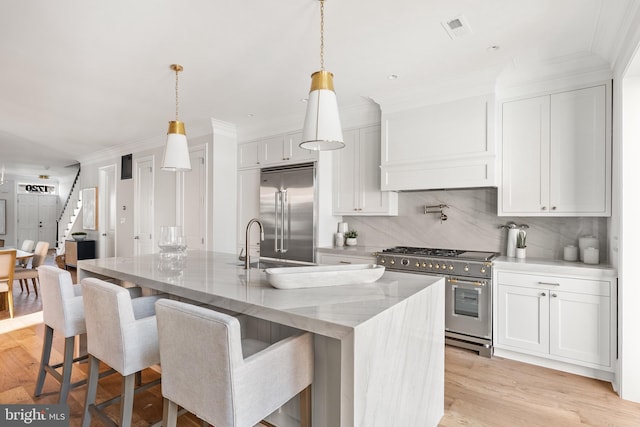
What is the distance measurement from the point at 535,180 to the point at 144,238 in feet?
19.2

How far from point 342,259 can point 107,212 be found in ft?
18.3

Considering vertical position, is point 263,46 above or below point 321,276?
above

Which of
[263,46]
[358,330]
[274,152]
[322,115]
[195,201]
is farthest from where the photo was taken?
[195,201]

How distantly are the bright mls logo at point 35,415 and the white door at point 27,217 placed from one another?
37.1 ft

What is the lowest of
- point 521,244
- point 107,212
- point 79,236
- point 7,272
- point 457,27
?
point 7,272

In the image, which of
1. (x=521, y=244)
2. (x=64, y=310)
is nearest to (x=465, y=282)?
(x=521, y=244)

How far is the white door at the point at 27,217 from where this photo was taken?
416 inches

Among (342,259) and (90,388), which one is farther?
(342,259)

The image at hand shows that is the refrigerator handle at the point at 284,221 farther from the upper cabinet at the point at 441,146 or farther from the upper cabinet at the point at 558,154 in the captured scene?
the upper cabinet at the point at 558,154

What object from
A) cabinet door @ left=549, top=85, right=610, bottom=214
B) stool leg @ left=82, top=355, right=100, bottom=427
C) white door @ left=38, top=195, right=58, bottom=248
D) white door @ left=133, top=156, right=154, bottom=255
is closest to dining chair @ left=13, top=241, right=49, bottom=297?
white door @ left=133, top=156, right=154, bottom=255

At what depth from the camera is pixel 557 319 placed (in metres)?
2.69

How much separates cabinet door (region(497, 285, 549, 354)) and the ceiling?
190cm

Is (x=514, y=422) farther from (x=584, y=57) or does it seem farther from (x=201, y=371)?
(x=584, y=57)

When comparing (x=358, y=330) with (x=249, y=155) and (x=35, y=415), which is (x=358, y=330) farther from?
(x=249, y=155)
